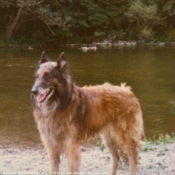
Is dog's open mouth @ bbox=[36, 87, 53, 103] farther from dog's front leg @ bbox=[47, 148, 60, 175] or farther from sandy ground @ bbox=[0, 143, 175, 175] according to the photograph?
sandy ground @ bbox=[0, 143, 175, 175]

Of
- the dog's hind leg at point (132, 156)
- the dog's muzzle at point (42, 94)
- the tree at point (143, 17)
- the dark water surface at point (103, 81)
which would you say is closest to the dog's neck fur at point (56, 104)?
the dog's muzzle at point (42, 94)

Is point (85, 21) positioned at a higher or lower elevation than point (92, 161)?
higher

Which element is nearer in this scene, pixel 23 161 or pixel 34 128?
pixel 23 161

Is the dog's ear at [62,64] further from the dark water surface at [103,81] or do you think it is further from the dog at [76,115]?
the dark water surface at [103,81]

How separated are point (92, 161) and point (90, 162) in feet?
0.21

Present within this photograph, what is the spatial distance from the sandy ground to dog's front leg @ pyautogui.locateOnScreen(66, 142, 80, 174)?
60 cm

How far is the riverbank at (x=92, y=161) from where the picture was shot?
6.19m

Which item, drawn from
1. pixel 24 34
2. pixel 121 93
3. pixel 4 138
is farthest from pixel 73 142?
pixel 24 34

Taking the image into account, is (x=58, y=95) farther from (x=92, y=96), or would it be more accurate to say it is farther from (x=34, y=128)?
(x=34, y=128)

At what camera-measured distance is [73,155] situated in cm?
525

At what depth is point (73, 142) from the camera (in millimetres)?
5211

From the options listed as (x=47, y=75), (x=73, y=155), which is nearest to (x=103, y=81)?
(x=73, y=155)

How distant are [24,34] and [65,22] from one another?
445 centimetres

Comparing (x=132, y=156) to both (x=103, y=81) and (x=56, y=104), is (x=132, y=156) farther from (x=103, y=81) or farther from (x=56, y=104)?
(x=103, y=81)
